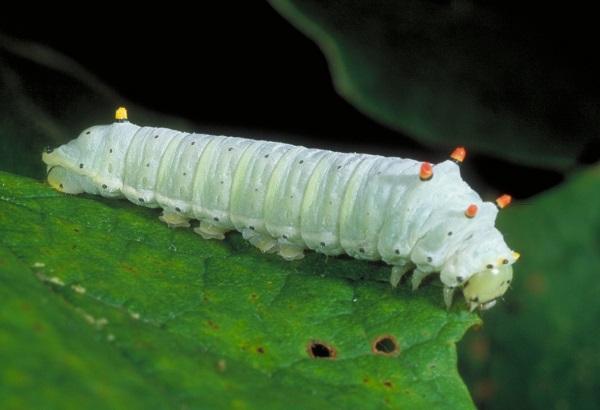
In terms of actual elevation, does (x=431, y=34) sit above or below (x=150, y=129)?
above

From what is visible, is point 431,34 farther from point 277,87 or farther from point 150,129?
point 150,129

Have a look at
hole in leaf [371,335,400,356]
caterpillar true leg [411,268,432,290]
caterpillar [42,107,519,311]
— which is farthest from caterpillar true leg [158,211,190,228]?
hole in leaf [371,335,400,356]

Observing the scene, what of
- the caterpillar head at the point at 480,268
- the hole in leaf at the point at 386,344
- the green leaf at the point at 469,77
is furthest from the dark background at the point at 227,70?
the hole in leaf at the point at 386,344

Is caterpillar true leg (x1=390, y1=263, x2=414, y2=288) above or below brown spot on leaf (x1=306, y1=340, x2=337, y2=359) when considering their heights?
above

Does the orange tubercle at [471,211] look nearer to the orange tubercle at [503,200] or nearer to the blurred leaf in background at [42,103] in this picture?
the orange tubercle at [503,200]

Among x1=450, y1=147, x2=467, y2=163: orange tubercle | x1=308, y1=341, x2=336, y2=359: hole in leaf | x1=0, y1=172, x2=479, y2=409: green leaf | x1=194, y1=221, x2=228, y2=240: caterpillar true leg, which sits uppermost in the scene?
x1=450, y1=147, x2=467, y2=163: orange tubercle

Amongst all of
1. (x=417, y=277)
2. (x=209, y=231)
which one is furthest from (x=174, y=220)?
(x=417, y=277)

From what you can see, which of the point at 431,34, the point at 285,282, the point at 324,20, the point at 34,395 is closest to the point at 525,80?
the point at 431,34

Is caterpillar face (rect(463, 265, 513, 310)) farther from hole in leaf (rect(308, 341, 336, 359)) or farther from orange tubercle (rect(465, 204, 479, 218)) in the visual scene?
hole in leaf (rect(308, 341, 336, 359))
